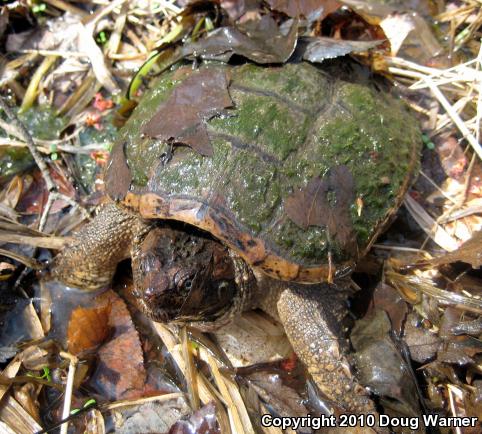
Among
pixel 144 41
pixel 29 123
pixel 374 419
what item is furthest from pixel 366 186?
pixel 29 123

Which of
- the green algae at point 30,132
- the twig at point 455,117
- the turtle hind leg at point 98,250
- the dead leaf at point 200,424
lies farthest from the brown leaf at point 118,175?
the twig at point 455,117

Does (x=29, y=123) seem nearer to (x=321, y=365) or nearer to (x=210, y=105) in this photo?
(x=210, y=105)

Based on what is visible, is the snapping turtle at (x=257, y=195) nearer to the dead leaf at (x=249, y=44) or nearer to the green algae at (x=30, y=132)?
the dead leaf at (x=249, y=44)

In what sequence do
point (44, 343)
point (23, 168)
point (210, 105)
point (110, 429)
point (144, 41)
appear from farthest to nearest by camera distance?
point (144, 41), point (23, 168), point (44, 343), point (110, 429), point (210, 105)

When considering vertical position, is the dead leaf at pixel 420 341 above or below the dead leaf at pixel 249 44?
below

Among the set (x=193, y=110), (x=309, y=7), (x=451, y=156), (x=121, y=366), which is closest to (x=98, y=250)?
(x=121, y=366)

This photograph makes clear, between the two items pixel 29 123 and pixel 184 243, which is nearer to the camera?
pixel 184 243

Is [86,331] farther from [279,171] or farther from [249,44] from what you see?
[249,44]
